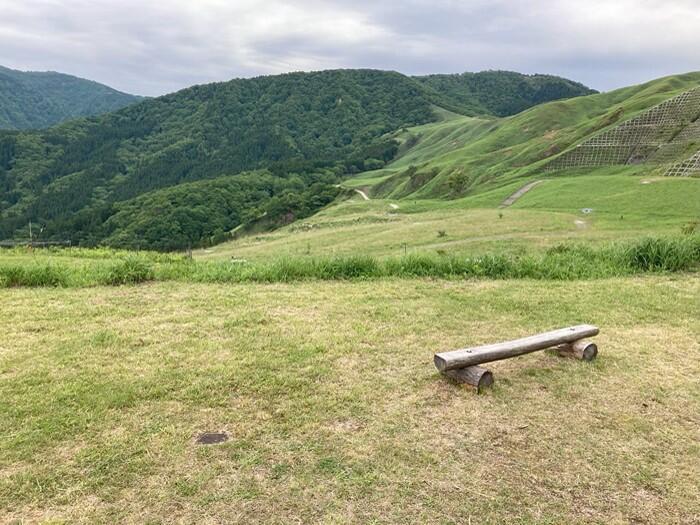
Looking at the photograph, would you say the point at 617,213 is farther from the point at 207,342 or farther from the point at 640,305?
the point at 207,342

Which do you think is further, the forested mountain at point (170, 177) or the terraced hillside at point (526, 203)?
the forested mountain at point (170, 177)

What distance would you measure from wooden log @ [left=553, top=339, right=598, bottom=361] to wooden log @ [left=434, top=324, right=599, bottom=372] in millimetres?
96

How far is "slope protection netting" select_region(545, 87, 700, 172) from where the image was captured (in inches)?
1822

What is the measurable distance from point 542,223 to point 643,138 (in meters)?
29.3

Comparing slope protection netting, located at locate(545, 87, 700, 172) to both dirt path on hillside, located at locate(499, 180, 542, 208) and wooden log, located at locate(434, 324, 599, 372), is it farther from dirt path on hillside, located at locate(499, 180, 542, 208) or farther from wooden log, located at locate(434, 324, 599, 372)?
wooden log, located at locate(434, 324, 599, 372)

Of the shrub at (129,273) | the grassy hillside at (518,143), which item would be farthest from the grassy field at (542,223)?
the shrub at (129,273)

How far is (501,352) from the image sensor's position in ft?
19.6

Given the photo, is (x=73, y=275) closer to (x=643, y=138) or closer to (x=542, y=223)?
(x=542, y=223)

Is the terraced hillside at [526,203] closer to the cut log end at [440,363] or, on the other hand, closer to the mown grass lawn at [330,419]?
the mown grass lawn at [330,419]

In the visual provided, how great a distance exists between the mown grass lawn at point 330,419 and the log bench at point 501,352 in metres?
0.17

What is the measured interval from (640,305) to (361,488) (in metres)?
7.46

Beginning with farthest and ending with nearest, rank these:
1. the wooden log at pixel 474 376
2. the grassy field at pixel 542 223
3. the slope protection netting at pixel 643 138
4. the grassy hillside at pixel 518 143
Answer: the grassy hillside at pixel 518 143
the slope protection netting at pixel 643 138
the grassy field at pixel 542 223
the wooden log at pixel 474 376

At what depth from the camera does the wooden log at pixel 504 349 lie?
5.70 metres

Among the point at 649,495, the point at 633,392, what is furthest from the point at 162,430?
the point at 633,392
